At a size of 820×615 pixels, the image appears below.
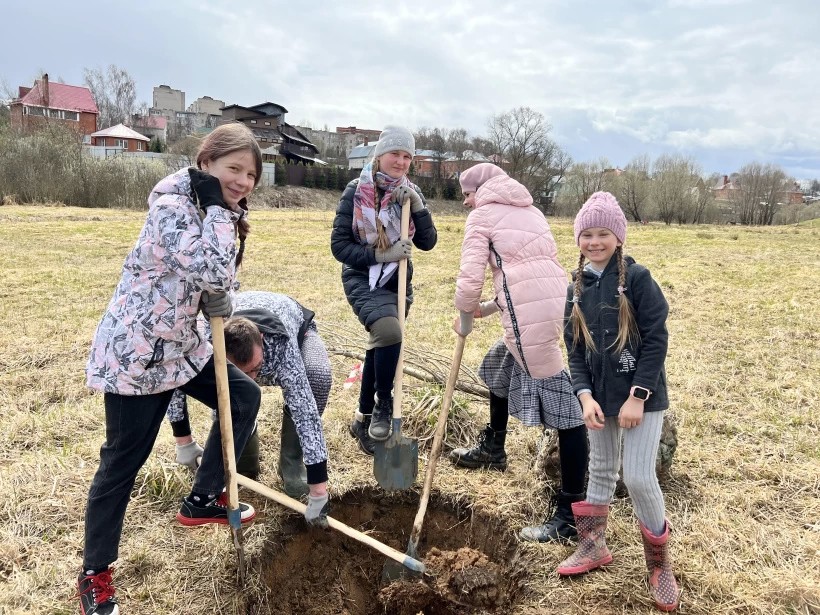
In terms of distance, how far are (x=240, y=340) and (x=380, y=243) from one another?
4.04ft

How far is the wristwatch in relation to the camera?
2406 mm

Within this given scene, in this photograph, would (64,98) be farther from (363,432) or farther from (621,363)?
(621,363)

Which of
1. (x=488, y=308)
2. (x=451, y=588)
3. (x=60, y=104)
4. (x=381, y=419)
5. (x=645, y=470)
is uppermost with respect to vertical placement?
(x=60, y=104)

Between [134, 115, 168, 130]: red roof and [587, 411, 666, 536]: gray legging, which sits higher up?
[134, 115, 168, 130]: red roof

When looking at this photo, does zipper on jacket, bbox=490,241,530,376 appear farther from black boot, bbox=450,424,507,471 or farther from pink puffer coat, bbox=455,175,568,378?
black boot, bbox=450,424,507,471

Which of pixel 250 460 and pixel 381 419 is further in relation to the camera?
pixel 381 419

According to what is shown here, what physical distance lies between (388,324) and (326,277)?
310 inches

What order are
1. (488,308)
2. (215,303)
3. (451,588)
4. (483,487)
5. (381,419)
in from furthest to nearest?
(381,419)
(483,487)
(488,308)
(451,588)
(215,303)

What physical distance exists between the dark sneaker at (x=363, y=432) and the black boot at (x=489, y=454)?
617 mm

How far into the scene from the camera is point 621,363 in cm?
253

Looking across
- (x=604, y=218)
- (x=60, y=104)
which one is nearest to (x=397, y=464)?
(x=604, y=218)

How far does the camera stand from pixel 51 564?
2707 millimetres

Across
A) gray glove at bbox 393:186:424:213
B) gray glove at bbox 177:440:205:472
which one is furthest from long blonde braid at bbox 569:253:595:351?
gray glove at bbox 177:440:205:472

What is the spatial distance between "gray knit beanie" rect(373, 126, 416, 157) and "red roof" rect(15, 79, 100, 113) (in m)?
62.7
